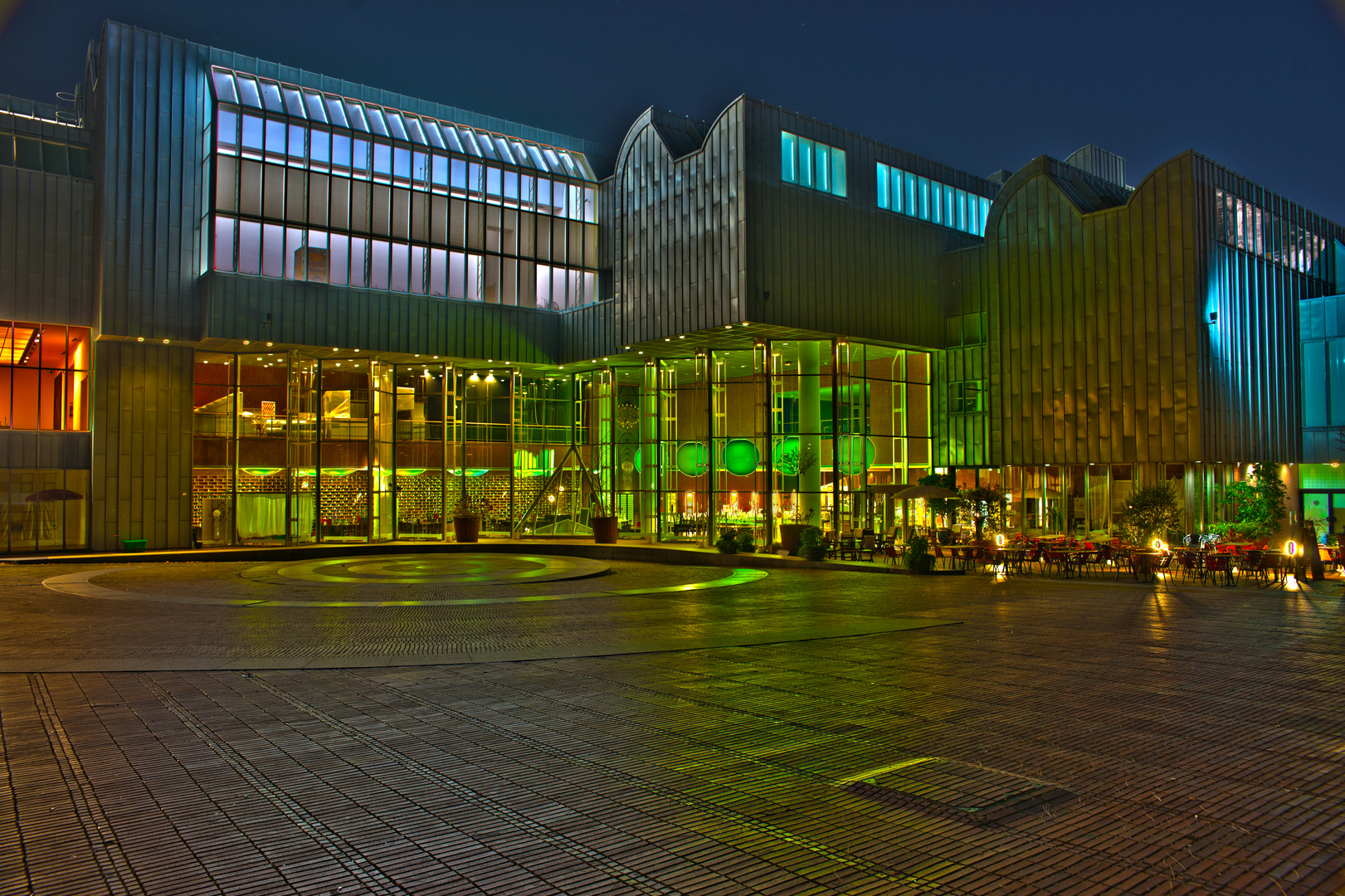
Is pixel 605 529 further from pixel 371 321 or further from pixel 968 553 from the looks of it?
pixel 968 553

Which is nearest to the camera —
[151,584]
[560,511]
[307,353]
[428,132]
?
[151,584]

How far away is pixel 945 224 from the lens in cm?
3894

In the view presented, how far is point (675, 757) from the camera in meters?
7.48

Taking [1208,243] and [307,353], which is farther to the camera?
[307,353]

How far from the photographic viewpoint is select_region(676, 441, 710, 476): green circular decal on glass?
35.9 m

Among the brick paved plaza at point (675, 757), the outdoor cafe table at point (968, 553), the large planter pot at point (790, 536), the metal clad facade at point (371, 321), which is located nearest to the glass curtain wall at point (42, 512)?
the metal clad facade at point (371, 321)

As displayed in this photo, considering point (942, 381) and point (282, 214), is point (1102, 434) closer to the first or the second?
point (942, 381)

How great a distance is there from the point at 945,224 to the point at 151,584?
3168cm

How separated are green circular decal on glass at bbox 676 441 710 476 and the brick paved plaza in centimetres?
2063

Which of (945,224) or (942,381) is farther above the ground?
(945,224)

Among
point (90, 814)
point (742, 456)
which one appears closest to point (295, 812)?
point (90, 814)

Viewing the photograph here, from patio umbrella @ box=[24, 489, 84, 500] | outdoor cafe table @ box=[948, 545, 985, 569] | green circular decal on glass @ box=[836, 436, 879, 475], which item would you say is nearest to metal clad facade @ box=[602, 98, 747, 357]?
green circular decal on glass @ box=[836, 436, 879, 475]

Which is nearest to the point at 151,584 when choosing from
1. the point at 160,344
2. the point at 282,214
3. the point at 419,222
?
the point at 160,344

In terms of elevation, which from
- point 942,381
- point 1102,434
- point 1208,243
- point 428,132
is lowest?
point 1102,434
